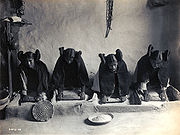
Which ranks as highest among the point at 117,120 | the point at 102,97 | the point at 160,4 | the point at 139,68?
the point at 160,4

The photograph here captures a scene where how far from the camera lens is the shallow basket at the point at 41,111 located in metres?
A: 1.53

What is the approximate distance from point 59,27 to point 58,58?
0.16 metres

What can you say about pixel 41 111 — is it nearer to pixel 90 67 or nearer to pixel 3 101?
pixel 3 101

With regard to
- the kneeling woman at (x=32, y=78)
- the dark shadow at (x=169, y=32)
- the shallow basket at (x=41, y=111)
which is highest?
the dark shadow at (x=169, y=32)

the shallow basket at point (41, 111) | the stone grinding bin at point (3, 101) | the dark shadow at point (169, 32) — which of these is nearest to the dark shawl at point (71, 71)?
the shallow basket at point (41, 111)

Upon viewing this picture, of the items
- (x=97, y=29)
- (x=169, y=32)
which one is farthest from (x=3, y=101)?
(x=169, y=32)

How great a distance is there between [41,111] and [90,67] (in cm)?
34

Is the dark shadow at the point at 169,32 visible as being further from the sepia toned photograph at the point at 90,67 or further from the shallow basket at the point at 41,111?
the shallow basket at the point at 41,111

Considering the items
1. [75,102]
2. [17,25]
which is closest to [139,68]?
[75,102]

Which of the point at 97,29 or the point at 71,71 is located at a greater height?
the point at 97,29

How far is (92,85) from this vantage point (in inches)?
64.1

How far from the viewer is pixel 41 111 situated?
1.53m

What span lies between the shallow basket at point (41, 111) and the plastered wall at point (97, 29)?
19cm

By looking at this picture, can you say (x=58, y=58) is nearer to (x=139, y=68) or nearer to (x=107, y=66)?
(x=107, y=66)
